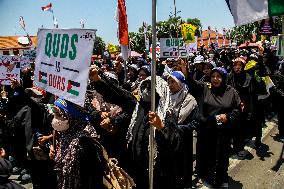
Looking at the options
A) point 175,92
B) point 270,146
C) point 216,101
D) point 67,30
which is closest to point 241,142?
point 270,146

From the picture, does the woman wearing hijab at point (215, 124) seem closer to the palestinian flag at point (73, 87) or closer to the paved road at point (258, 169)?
the paved road at point (258, 169)

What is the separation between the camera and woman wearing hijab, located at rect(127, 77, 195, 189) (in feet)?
10.7

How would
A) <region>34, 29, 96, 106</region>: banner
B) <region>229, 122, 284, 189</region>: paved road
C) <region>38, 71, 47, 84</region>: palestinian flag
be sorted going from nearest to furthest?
<region>34, 29, 96, 106</region>: banner → <region>38, 71, 47, 84</region>: palestinian flag → <region>229, 122, 284, 189</region>: paved road

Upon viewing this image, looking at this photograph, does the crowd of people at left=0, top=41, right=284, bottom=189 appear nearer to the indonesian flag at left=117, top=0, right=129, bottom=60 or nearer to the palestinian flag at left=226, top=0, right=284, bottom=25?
the indonesian flag at left=117, top=0, right=129, bottom=60

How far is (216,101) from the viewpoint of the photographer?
4.59 m

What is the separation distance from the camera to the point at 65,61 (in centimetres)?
286

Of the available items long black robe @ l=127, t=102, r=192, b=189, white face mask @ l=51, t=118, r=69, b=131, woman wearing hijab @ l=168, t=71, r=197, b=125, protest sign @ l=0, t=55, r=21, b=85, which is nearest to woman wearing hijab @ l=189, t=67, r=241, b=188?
woman wearing hijab @ l=168, t=71, r=197, b=125

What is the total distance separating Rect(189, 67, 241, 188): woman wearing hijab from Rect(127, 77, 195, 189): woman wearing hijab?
1.21m

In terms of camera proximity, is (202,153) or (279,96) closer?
(202,153)

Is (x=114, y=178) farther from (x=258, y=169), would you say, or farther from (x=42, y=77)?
(x=258, y=169)

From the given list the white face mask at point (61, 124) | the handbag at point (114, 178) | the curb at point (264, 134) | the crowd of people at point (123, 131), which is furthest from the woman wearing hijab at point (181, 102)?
the curb at point (264, 134)

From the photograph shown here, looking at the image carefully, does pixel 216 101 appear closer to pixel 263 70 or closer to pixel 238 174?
pixel 238 174

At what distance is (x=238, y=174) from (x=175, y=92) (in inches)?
81.4

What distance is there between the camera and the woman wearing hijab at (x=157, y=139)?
326cm
